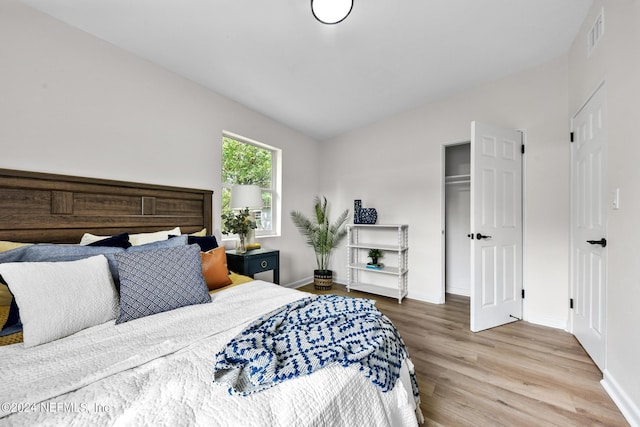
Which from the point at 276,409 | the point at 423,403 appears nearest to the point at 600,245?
the point at 423,403

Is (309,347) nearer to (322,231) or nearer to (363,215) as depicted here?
(363,215)

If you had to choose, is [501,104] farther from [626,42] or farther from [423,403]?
[423,403]

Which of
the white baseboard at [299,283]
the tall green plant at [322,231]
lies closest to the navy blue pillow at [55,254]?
the white baseboard at [299,283]

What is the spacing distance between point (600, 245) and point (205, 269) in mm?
2769

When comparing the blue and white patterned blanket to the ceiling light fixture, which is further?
the ceiling light fixture

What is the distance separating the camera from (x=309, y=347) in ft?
3.28

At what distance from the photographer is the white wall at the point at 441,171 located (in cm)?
261

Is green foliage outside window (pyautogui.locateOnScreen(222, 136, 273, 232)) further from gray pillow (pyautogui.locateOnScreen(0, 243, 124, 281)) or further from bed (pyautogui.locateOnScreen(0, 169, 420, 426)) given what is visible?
gray pillow (pyautogui.locateOnScreen(0, 243, 124, 281))

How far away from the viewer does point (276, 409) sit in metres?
0.73

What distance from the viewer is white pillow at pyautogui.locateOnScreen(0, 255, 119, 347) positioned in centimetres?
105

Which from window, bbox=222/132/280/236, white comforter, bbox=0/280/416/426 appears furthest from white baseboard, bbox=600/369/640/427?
window, bbox=222/132/280/236

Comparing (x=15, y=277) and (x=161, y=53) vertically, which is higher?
(x=161, y=53)

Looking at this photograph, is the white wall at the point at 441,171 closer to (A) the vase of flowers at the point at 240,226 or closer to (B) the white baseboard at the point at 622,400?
(B) the white baseboard at the point at 622,400

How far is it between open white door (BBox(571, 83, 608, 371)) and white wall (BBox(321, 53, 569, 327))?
16cm
